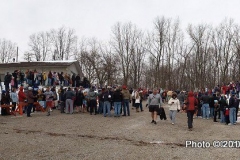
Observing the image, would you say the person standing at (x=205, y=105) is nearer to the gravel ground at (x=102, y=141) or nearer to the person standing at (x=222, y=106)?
the person standing at (x=222, y=106)

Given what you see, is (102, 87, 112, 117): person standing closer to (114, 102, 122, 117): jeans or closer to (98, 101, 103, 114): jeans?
(114, 102, 122, 117): jeans

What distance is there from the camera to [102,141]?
10727 millimetres

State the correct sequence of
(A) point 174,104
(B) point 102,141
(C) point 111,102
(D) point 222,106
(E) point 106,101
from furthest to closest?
(C) point 111,102 < (E) point 106,101 < (D) point 222,106 < (A) point 174,104 < (B) point 102,141

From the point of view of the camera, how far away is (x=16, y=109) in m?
19.7

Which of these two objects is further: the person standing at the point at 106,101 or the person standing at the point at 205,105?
the person standing at the point at 205,105

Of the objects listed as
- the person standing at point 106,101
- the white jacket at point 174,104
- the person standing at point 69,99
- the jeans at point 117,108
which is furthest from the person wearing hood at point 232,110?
the person standing at point 69,99

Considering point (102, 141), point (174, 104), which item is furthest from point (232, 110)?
point (102, 141)

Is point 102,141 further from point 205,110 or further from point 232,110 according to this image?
point 205,110

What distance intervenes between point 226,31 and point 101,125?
45.5m

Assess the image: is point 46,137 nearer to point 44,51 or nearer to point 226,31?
point 226,31

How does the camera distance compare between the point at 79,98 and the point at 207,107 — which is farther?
the point at 79,98

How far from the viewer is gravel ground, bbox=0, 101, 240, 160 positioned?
866 centimetres

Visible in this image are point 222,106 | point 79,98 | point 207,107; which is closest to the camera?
point 222,106

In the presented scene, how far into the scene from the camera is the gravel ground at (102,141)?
28.4ft
